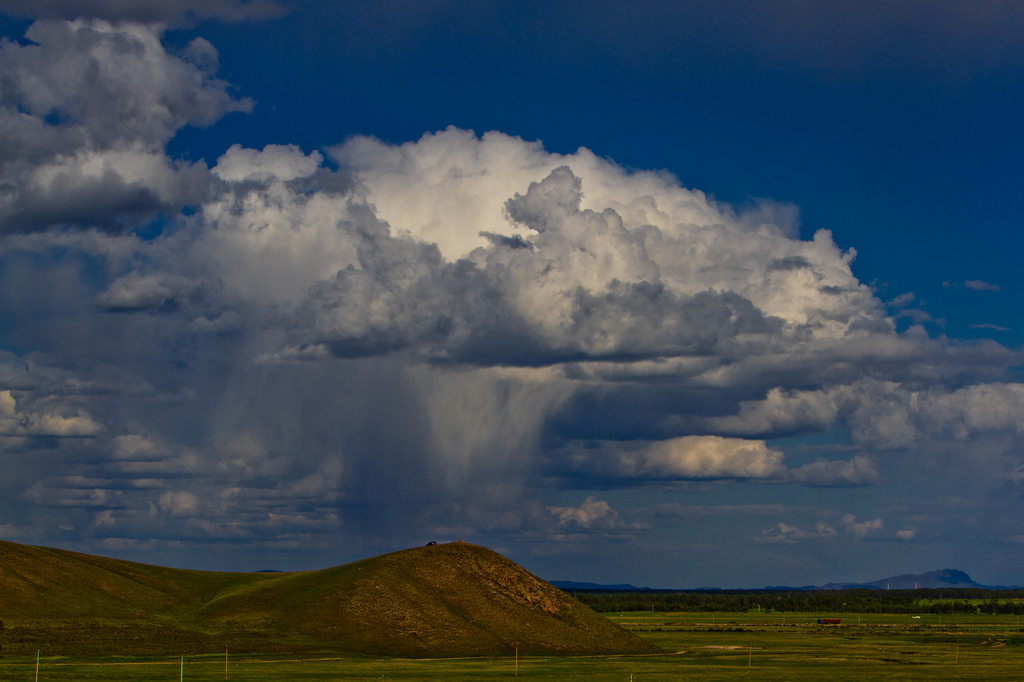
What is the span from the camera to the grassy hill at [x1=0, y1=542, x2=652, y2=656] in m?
140

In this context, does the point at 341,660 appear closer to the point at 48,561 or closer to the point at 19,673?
the point at 19,673

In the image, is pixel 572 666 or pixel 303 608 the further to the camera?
pixel 303 608

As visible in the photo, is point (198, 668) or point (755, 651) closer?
A: point (198, 668)

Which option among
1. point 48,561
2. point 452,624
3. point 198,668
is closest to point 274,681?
point 198,668

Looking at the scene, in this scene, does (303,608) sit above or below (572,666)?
above

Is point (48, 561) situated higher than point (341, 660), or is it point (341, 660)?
point (48, 561)

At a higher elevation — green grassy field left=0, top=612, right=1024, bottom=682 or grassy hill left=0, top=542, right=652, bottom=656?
grassy hill left=0, top=542, right=652, bottom=656

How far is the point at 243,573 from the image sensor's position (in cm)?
19188

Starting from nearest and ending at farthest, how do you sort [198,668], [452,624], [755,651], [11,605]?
[198,668]
[11,605]
[452,624]
[755,651]

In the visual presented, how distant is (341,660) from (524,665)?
24.1 metres

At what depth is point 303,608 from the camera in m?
159

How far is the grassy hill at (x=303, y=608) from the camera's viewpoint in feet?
460

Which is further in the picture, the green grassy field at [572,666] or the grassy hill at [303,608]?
the grassy hill at [303,608]

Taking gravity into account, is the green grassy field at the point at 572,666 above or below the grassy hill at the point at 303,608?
below
